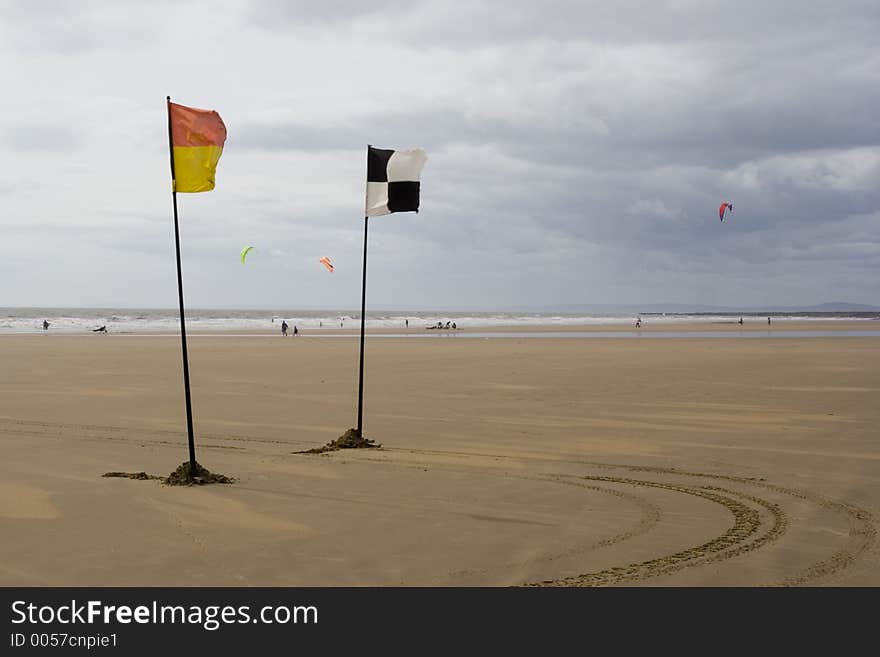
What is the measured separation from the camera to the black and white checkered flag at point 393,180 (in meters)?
11.9

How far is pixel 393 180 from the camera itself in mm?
12016

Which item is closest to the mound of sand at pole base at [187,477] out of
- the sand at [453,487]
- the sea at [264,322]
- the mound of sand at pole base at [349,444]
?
the sand at [453,487]

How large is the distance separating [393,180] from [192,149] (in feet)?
11.4

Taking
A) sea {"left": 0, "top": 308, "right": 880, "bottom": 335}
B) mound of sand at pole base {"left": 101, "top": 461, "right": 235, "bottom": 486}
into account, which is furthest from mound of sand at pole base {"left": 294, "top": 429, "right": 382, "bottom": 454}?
sea {"left": 0, "top": 308, "right": 880, "bottom": 335}

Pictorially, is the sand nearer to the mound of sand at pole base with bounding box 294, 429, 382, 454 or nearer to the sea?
the mound of sand at pole base with bounding box 294, 429, 382, 454

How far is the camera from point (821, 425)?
1411 cm

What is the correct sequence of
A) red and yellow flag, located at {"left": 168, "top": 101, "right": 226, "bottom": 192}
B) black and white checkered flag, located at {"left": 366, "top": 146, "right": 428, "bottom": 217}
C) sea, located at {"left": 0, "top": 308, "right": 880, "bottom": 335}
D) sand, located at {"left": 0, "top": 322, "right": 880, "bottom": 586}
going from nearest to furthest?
sand, located at {"left": 0, "top": 322, "right": 880, "bottom": 586}, red and yellow flag, located at {"left": 168, "top": 101, "right": 226, "bottom": 192}, black and white checkered flag, located at {"left": 366, "top": 146, "right": 428, "bottom": 217}, sea, located at {"left": 0, "top": 308, "right": 880, "bottom": 335}

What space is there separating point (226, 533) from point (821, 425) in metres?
11.2

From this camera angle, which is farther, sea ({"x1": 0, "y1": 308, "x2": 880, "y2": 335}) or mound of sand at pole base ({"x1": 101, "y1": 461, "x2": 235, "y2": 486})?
sea ({"x1": 0, "y1": 308, "x2": 880, "y2": 335})

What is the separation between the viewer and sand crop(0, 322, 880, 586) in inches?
248

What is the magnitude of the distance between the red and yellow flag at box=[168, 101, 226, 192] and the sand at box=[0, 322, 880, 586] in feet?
12.0
